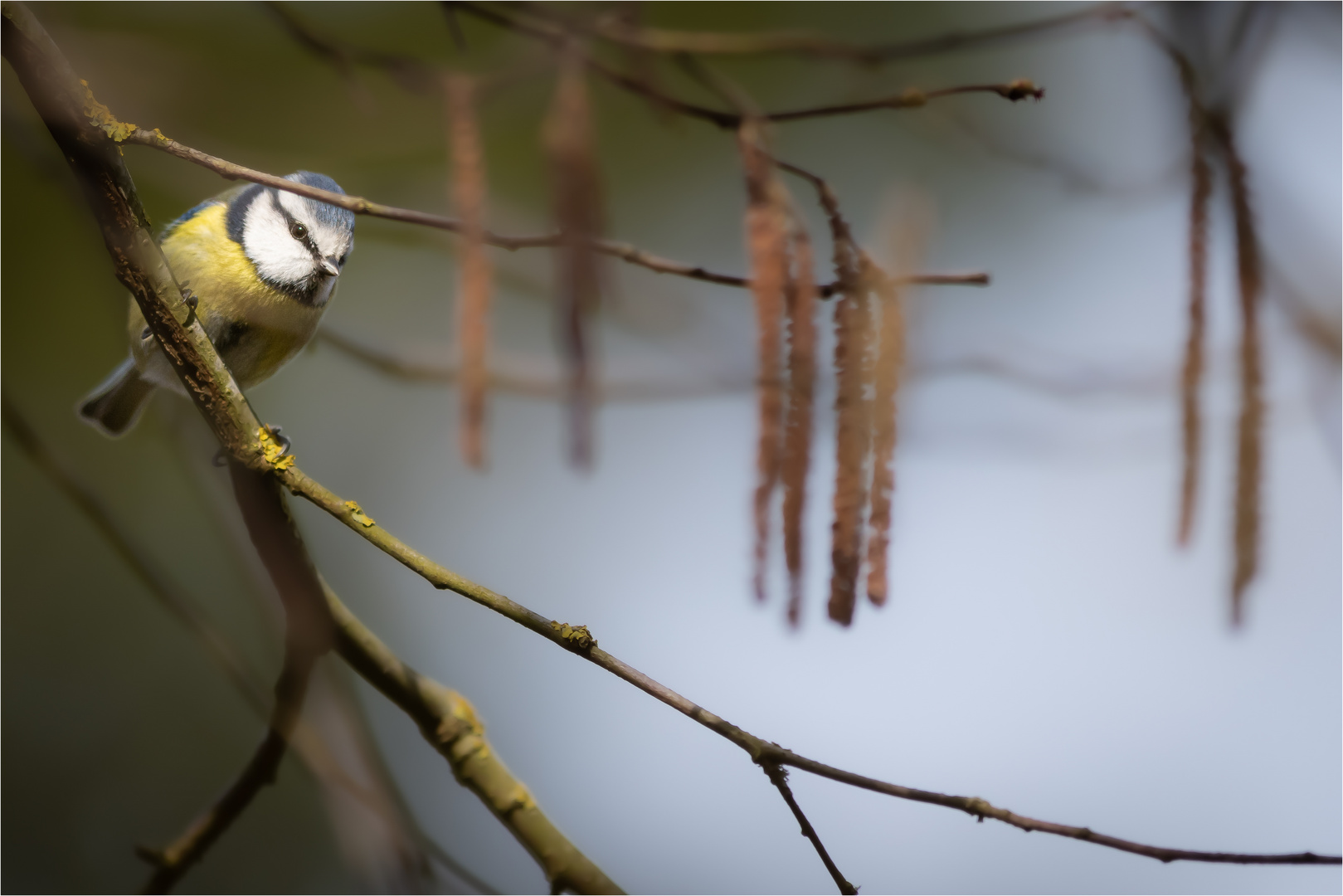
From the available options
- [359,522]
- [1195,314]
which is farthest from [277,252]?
[1195,314]

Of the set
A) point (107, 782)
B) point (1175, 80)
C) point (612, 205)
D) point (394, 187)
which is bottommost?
point (107, 782)

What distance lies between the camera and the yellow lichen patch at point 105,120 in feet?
2.81

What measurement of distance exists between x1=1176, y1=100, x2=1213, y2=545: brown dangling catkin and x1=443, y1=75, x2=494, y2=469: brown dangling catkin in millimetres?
726

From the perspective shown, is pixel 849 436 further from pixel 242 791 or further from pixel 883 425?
pixel 242 791

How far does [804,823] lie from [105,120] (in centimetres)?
87

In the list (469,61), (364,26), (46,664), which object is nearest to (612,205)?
(469,61)

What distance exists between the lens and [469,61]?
3.18 meters

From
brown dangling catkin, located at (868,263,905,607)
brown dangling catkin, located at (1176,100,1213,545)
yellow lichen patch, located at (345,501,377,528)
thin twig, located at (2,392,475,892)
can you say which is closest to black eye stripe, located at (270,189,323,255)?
thin twig, located at (2,392,475,892)

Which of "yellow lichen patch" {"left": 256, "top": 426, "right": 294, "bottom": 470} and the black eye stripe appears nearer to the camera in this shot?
"yellow lichen patch" {"left": 256, "top": 426, "right": 294, "bottom": 470}

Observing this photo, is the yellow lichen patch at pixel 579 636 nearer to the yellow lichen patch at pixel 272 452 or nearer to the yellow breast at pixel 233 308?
the yellow lichen patch at pixel 272 452

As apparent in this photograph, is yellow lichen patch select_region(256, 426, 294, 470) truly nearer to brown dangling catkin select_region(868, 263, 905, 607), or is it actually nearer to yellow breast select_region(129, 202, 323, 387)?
brown dangling catkin select_region(868, 263, 905, 607)

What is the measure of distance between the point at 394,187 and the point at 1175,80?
1.64 meters

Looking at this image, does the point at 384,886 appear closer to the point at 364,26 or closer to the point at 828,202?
the point at 828,202

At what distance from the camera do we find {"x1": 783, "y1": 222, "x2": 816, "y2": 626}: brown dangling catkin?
0.92m
